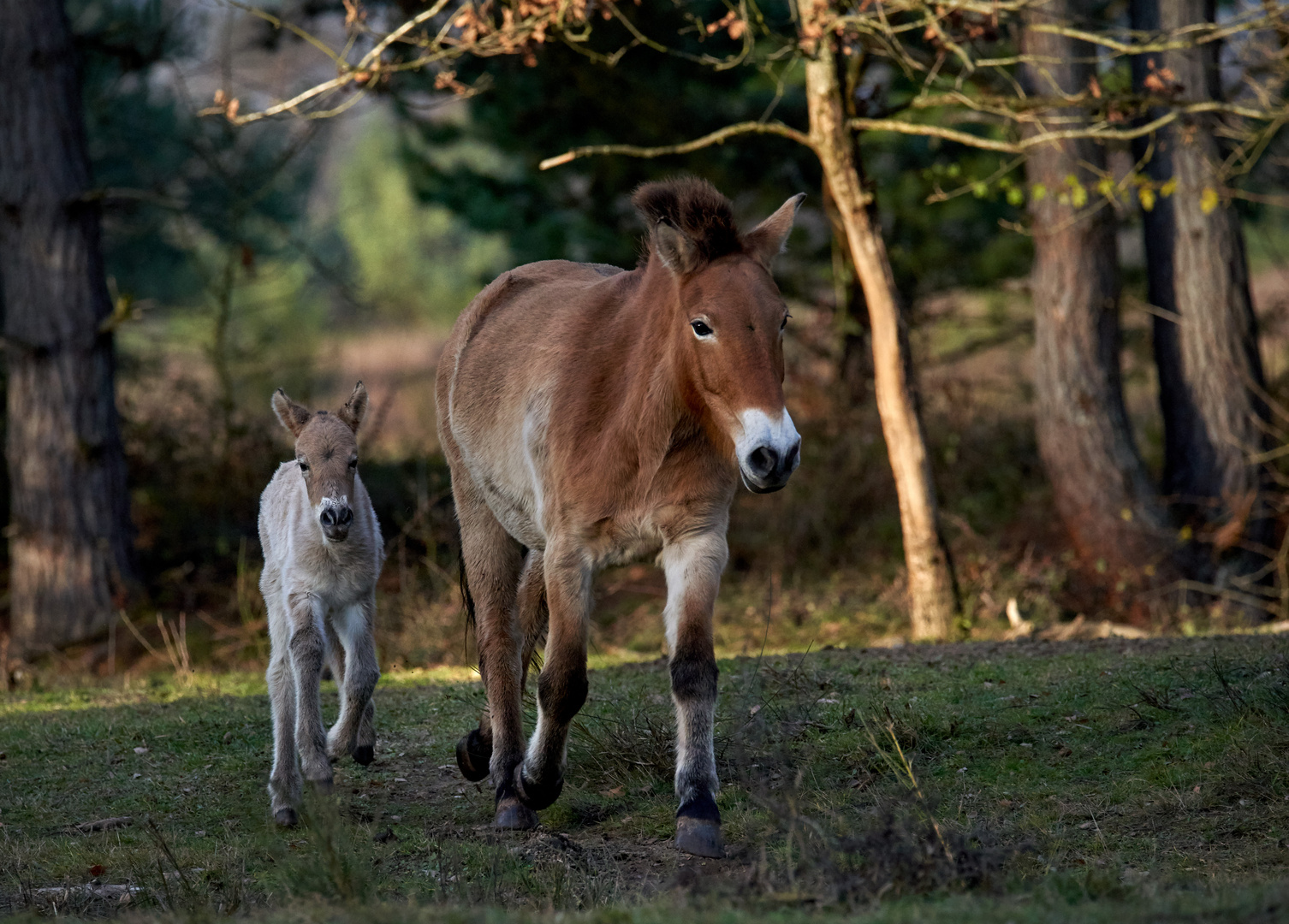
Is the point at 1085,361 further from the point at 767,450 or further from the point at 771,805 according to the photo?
the point at 771,805

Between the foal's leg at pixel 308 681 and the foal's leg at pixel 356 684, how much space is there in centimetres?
24

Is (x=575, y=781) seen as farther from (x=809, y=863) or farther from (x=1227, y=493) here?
(x=1227, y=493)

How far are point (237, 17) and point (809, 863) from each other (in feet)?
43.3

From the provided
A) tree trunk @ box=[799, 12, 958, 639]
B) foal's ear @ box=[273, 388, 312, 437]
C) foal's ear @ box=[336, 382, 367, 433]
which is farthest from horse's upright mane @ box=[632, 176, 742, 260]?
tree trunk @ box=[799, 12, 958, 639]

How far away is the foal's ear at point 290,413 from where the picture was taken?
6699 millimetres

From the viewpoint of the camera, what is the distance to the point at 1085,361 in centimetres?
1223

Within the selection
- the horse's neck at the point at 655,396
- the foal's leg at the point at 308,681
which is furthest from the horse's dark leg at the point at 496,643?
the horse's neck at the point at 655,396

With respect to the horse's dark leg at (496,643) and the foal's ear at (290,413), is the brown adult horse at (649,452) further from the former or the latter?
the foal's ear at (290,413)

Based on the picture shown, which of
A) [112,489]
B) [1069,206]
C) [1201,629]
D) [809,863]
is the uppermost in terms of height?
[1069,206]

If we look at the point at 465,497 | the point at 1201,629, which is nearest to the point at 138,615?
the point at 465,497

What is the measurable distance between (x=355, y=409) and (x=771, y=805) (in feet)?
11.4

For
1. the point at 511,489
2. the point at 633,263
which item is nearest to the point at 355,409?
the point at 511,489

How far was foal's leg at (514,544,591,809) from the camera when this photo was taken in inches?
214

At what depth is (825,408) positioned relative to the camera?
14.5 meters
